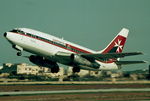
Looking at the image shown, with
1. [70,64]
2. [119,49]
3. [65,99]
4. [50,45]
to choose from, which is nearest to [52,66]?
[70,64]

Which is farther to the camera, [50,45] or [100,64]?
[100,64]

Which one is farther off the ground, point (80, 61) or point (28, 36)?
point (28, 36)

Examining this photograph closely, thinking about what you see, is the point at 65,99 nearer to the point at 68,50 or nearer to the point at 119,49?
the point at 68,50

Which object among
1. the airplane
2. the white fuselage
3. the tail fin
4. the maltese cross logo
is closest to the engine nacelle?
the airplane

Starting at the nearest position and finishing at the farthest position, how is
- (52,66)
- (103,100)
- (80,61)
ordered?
(103,100), (80,61), (52,66)

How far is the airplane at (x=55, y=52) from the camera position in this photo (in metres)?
54.7

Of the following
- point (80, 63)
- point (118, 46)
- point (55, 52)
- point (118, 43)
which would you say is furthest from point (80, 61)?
point (118, 43)

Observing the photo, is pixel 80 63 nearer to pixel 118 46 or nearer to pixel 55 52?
pixel 55 52

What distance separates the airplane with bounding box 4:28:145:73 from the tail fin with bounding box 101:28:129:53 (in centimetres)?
95

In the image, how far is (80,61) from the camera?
60.2 metres

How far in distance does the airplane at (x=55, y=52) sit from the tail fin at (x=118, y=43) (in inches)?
37.4

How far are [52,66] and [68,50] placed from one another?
728 centimetres

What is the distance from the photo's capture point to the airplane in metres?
54.7

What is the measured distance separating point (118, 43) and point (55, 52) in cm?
2176
